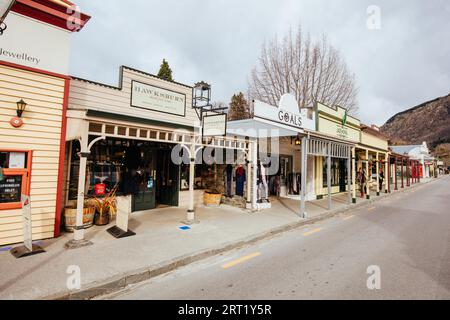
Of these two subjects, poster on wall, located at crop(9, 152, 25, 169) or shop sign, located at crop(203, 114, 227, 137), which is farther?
shop sign, located at crop(203, 114, 227, 137)

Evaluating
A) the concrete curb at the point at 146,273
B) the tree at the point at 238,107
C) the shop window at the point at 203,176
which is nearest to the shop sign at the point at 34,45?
the concrete curb at the point at 146,273

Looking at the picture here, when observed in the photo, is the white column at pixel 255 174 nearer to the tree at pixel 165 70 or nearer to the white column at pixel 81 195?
the white column at pixel 81 195

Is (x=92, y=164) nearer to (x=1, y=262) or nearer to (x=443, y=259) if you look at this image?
(x=1, y=262)

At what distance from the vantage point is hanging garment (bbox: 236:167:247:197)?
11.0 meters

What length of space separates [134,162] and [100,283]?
228 inches

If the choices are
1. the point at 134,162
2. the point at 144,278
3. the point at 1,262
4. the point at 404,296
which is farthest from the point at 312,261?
the point at 134,162

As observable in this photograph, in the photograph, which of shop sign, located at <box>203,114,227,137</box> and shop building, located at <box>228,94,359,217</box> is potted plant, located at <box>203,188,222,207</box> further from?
shop sign, located at <box>203,114,227,137</box>

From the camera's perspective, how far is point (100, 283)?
3.83 metres

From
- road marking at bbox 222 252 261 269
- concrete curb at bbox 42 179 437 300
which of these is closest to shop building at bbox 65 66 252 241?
concrete curb at bbox 42 179 437 300

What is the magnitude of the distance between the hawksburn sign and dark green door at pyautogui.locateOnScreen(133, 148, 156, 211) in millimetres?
5936

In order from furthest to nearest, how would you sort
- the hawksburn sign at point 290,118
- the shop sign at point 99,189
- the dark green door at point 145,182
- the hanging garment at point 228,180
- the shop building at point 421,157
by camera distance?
the shop building at point 421,157 < the hawksburn sign at point 290,118 < the hanging garment at point 228,180 < the dark green door at point 145,182 < the shop sign at point 99,189

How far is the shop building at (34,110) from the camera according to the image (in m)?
5.50

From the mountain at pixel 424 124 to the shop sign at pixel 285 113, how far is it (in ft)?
415

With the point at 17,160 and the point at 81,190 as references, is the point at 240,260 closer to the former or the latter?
the point at 81,190
